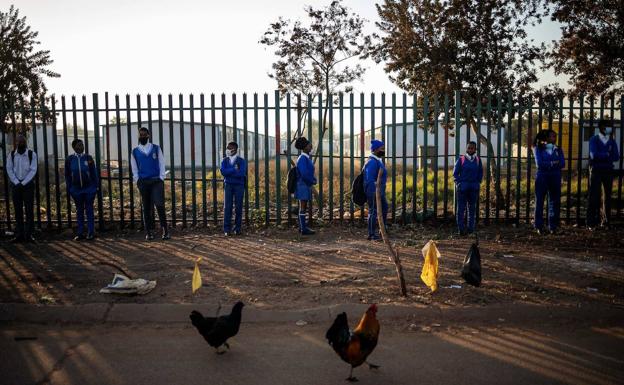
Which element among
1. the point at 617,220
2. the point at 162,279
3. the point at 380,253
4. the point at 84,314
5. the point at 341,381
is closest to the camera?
the point at 341,381

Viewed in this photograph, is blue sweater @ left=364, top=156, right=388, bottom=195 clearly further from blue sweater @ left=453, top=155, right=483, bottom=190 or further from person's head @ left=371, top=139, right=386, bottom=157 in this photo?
blue sweater @ left=453, top=155, right=483, bottom=190

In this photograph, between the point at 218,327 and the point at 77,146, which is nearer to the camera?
the point at 218,327

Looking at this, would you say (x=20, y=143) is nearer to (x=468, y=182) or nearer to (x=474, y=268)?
(x=474, y=268)

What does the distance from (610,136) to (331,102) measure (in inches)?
207

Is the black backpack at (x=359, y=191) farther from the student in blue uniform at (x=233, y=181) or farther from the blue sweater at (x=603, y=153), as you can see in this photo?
the blue sweater at (x=603, y=153)

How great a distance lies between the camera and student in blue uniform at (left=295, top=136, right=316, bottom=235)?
8750 mm

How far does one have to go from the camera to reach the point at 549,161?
8500 mm

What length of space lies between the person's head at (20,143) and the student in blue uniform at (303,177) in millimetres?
4752

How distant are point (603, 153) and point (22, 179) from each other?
10483 millimetres

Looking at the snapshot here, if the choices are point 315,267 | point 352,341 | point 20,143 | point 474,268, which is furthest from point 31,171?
point 474,268

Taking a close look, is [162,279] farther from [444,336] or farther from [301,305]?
[444,336]

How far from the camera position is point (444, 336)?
428 centimetres

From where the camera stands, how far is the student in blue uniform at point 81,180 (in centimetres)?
841

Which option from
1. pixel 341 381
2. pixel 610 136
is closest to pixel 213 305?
pixel 341 381
